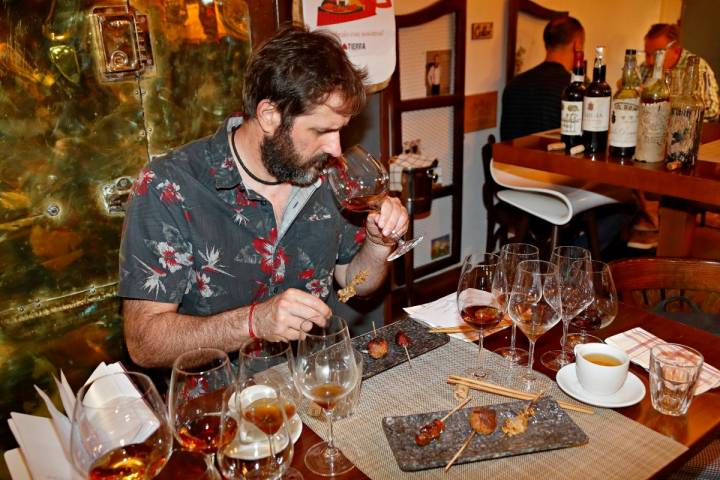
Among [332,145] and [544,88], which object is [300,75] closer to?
[332,145]

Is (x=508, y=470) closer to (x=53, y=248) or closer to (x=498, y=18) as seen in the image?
(x=53, y=248)

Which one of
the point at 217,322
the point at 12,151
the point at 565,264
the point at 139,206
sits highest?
the point at 12,151

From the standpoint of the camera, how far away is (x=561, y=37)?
454 cm

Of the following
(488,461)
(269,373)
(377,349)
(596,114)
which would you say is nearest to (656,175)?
(596,114)

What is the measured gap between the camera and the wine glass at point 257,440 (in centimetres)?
102

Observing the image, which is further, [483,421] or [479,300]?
[479,300]

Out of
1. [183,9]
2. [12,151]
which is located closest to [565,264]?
[183,9]

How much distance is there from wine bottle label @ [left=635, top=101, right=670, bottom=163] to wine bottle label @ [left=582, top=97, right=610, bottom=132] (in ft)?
0.42

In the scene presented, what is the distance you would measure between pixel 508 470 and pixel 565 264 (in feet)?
2.04

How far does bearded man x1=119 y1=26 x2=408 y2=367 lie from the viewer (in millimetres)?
1667

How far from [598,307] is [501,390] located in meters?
0.41

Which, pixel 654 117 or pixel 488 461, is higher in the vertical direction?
pixel 654 117

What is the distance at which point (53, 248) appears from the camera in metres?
2.14

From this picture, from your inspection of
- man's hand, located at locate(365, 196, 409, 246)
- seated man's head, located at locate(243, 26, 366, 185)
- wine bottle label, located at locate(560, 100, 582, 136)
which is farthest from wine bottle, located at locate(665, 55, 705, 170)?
seated man's head, located at locate(243, 26, 366, 185)
